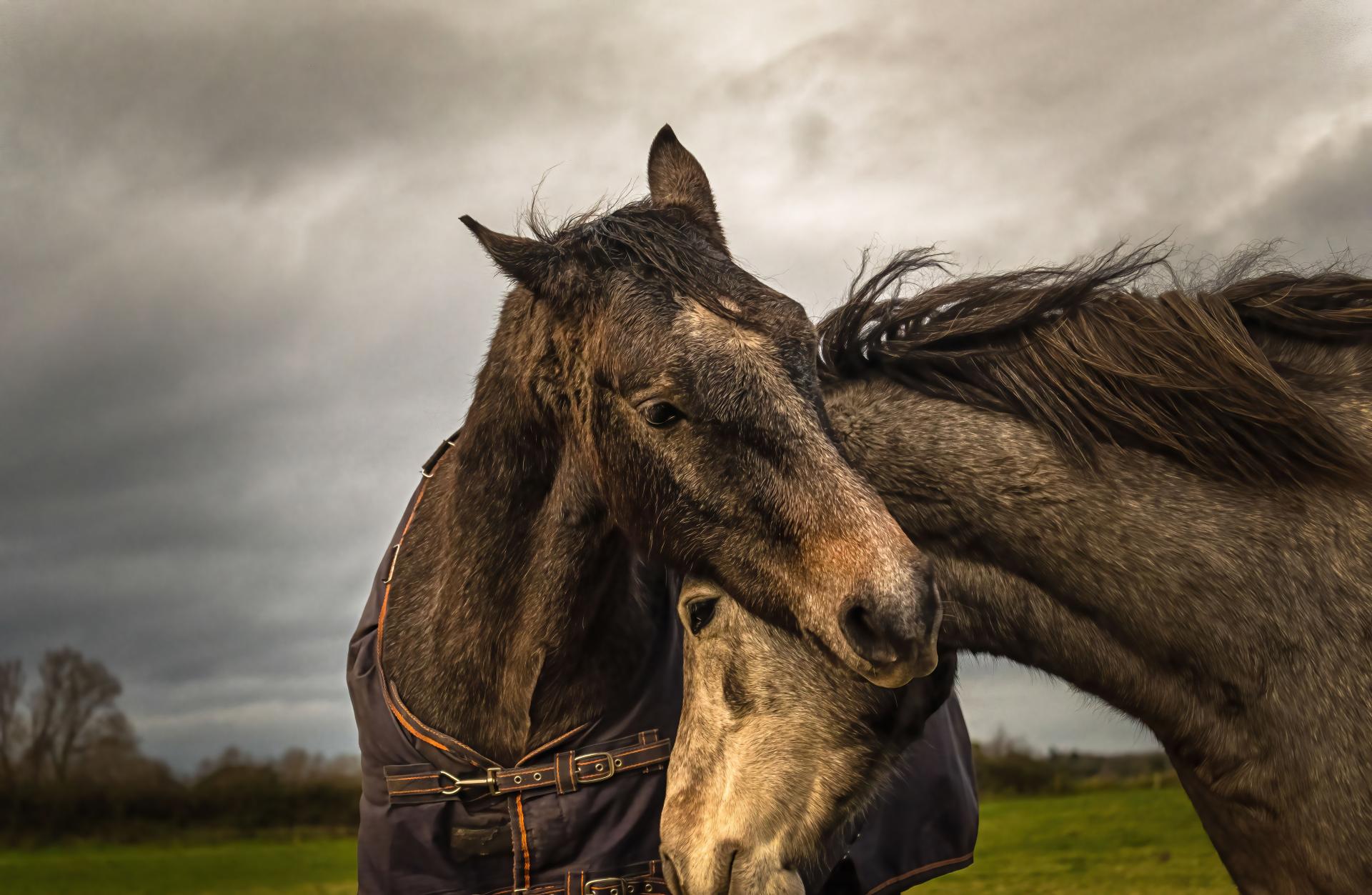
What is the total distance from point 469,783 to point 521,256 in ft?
4.72

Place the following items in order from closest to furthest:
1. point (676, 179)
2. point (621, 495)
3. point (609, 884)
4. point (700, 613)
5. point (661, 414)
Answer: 1. point (661, 414)
2. point (621, 495)
3. point (700, 613)
4. point (609, 884)
5. point (676, 179)

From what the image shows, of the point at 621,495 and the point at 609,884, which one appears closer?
the point at 621,495

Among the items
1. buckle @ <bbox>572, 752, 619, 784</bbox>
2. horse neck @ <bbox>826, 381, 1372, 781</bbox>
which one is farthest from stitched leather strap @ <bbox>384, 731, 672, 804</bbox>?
horse neck @ <bbox>826, 381, 1372, 781</bbox>

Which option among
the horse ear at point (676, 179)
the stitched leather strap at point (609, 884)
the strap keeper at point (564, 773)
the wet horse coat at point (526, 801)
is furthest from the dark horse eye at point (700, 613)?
the horse ear at point (676, 179)

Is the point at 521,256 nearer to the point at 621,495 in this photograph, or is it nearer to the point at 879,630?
the point at 621,495

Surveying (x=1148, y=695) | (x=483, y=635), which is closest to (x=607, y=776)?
(x=483, y=635)

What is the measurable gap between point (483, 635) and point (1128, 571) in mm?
1703

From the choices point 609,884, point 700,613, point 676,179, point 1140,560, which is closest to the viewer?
point 1140,560

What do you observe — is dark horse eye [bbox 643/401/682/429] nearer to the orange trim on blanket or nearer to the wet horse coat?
the wet horse coat

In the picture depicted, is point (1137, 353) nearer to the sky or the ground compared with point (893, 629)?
nearer to the sky

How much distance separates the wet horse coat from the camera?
287 cm

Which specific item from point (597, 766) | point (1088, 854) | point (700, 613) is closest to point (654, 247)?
point (700, 613)

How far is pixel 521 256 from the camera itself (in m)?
2.67

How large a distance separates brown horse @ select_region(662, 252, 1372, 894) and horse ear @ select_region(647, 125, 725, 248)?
71cm
